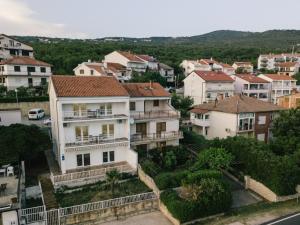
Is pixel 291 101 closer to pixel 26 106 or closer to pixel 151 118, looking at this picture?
pixel 151 118

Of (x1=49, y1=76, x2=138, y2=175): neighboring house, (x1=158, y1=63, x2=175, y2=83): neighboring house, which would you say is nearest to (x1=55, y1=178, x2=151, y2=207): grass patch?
(x1=49, y1=76, x2=138, y2=175): neighboring house

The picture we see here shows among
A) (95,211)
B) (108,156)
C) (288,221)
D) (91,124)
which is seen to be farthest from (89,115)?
(288,221)

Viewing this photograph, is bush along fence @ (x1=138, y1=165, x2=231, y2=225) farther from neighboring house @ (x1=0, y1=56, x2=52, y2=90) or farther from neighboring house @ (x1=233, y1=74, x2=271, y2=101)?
neighboring house @ (x1=233, y1=74, x2=271, y2=101)

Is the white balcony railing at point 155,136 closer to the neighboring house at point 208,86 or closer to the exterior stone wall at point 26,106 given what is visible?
the exterior stone wall at point 26,106

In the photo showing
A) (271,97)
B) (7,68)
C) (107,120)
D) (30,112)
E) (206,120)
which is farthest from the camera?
(271,97)

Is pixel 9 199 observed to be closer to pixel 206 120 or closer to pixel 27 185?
pixel 27 185

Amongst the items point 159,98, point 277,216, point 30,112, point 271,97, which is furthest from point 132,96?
point 271,97

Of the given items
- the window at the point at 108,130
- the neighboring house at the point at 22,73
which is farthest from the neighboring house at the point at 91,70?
the window at the point at 108,130
